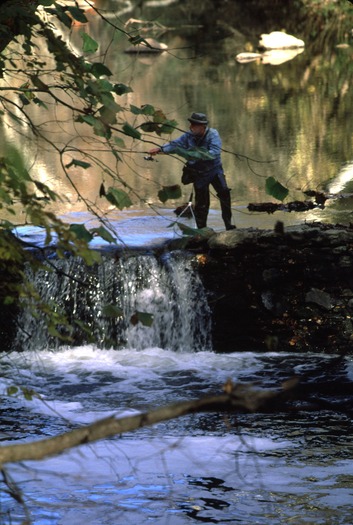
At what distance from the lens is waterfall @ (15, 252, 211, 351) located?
1203 cm

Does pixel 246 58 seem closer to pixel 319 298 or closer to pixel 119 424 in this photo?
pixel 319 298

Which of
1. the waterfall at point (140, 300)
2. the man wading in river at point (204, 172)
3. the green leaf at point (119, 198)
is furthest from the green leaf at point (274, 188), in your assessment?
the waterfall at point (140, 300)

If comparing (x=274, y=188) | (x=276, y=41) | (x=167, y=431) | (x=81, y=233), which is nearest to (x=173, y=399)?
(x=167, y=431)

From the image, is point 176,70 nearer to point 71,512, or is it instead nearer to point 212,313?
point 212,313

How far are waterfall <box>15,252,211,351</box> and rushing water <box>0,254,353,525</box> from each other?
13mm

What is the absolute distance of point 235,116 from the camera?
2380 cm

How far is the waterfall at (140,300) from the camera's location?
1203 cm

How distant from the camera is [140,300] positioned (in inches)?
477

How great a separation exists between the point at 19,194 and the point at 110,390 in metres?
5.74

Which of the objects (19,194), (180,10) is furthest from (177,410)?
(180,10)

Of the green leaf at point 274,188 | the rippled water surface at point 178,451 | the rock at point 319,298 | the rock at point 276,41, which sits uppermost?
the rock at point 276,41

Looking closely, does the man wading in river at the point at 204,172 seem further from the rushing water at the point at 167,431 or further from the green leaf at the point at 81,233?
the green leaf at the point at 81,233

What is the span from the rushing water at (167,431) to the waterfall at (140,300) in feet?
0.04

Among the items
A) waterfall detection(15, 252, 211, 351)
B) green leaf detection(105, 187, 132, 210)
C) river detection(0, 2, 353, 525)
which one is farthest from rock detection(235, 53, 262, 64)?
green leaf detection(105, 187, 132, 210)
